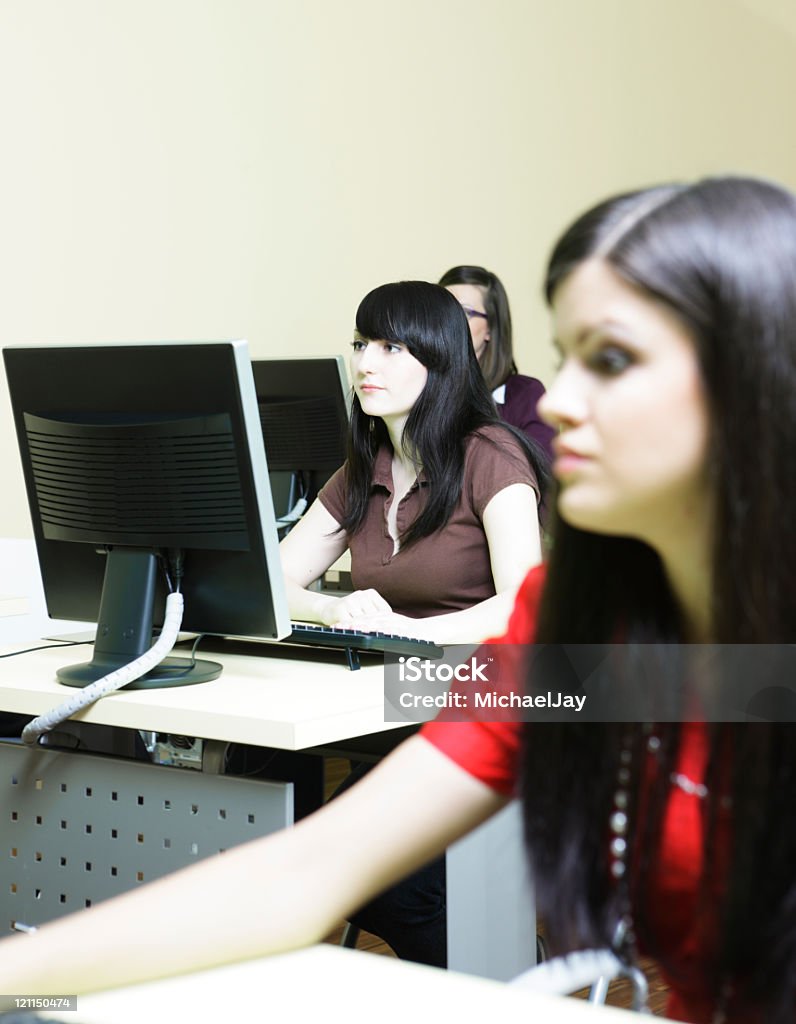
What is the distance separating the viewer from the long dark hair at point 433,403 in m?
2.20

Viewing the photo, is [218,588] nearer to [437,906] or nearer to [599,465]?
[437,906]

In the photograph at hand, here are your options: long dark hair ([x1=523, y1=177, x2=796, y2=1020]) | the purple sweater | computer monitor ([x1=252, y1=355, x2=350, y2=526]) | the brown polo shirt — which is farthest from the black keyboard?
the purple sweater

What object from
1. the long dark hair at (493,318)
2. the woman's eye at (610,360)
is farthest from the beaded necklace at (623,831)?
the long dark hair at (493,318)

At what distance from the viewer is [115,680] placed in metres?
1.63

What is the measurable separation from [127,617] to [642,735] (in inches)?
43.8

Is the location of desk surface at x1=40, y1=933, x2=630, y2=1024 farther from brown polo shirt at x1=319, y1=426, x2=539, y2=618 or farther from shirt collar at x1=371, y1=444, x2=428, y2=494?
shirt collar at x1=371, y1=444, x2=428, y2=494

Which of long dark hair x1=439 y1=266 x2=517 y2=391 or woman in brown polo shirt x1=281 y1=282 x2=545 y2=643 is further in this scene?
long dark hair x1=439 y1=266 x2=517 y2=391

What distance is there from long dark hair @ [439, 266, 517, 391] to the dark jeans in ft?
6.46

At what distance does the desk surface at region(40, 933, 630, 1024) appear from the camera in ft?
2.35

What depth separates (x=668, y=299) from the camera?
65 cm

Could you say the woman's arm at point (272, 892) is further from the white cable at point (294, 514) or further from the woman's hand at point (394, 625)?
the white cable at point (294, 514)

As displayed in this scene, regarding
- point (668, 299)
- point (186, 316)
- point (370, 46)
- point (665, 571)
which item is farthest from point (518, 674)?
point (370, 46)

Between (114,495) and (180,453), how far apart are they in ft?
0.45

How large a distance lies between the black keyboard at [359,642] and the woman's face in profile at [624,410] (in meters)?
1.09
